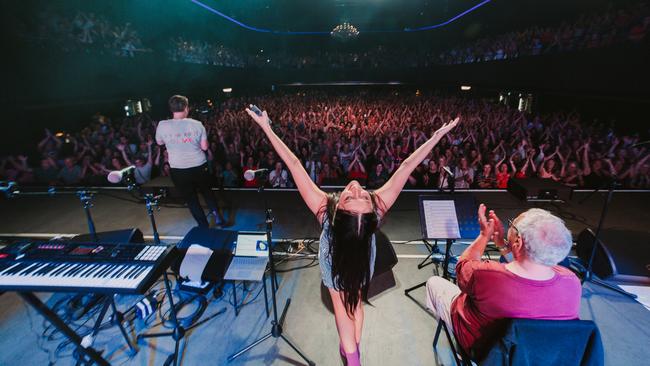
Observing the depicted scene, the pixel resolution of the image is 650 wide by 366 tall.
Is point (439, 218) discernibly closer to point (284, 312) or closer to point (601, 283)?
point (284, 312)

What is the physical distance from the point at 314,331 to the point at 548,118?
977 cm

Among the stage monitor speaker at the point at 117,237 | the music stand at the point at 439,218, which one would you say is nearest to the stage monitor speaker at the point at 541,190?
the music stand at the point at 439,218

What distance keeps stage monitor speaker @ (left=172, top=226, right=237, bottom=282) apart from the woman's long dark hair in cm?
109

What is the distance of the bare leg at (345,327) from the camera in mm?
1726

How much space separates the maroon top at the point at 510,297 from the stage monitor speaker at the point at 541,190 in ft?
10.6

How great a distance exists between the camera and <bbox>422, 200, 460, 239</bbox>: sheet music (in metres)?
2.28

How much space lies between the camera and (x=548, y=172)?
4766 millimetres

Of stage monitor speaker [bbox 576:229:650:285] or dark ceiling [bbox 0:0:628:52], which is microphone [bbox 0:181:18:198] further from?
dark ceiling [bbox 0:0:628:52]

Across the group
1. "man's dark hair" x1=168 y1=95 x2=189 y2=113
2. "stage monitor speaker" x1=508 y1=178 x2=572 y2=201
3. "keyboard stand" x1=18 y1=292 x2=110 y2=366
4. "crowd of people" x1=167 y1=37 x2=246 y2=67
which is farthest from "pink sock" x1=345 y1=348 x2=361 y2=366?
"crowd of people" x1=167 y1=37 x2=246 y2=67

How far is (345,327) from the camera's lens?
1.77 metres

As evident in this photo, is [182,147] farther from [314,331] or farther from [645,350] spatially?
[645,350]

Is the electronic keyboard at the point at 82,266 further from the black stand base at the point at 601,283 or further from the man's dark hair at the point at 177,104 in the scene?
the black stand base at the point at 601,283

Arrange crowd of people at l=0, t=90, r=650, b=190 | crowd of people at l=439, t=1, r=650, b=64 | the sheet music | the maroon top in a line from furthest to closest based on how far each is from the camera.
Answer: crowd of people at l=439, t=1, r=650, b=64, crowd of people at l=0, t=90, r=650, b=190, the sheet music, the maroon top

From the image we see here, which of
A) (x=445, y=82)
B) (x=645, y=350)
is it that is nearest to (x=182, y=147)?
(x=645, y=350)
